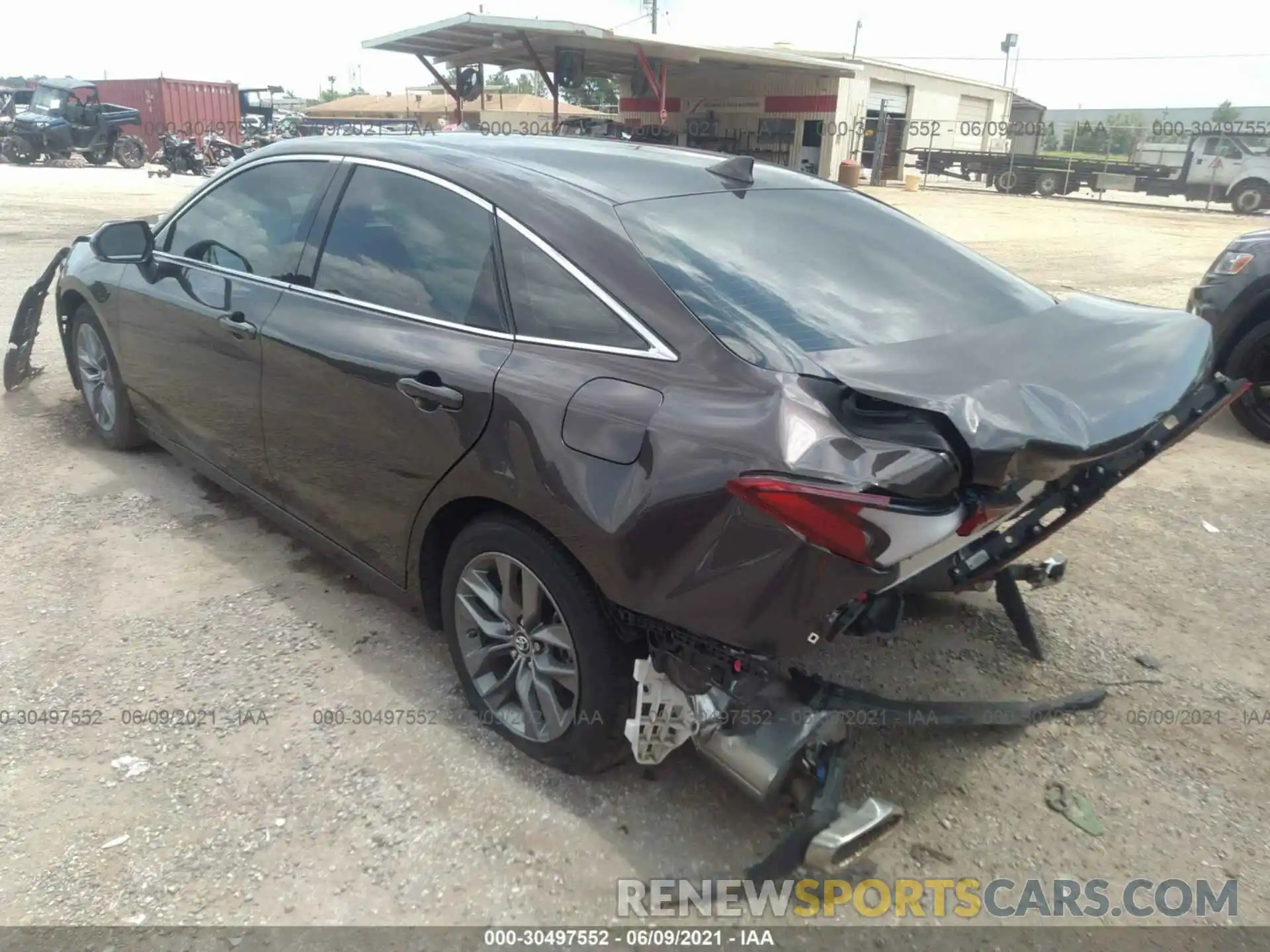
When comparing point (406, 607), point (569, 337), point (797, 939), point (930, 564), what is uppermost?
point (569, 337)

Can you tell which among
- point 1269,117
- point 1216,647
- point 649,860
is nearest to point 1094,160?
point 1269,117

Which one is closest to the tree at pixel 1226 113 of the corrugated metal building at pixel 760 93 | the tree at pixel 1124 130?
the tree at pixel 1124 130

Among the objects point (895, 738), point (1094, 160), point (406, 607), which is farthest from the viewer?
point (1094, 160)

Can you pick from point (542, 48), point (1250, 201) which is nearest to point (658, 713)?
point (542, 48)

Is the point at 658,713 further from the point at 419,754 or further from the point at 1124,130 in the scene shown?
the point at 1124,130

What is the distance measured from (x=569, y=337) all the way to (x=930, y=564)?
107cm

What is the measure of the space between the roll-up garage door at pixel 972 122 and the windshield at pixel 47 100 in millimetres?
33472

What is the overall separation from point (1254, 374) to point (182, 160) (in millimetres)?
27687

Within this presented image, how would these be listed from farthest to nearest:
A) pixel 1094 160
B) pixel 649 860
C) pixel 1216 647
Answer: pixel 1094 160, pixel 1216 647, pixel 649 860

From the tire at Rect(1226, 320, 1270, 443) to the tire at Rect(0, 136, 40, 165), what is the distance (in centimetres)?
3163

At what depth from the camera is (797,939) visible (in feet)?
6.90

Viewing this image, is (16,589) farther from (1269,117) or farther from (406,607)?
(1269,117)

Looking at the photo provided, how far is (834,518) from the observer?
1.81 meters

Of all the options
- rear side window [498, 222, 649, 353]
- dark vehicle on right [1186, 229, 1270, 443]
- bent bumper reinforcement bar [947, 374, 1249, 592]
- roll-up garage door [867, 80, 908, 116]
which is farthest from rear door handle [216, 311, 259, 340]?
roll-up garage door [867, 80, 908, 116]
